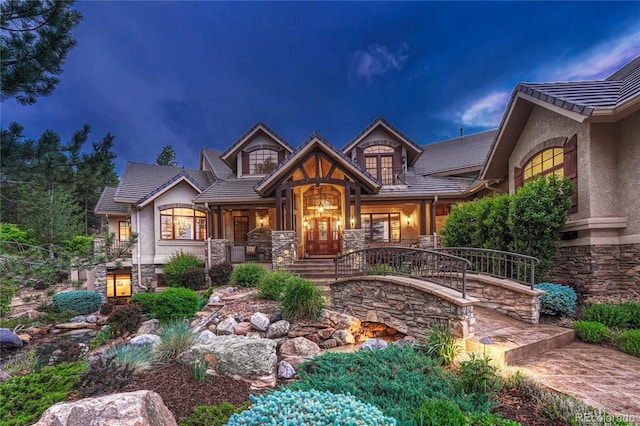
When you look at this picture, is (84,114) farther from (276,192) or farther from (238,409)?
(238,409)

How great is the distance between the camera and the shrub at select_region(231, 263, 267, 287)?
10.9 metres

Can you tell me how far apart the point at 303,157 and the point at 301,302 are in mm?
7252

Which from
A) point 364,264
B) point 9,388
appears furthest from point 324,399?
point 364,264

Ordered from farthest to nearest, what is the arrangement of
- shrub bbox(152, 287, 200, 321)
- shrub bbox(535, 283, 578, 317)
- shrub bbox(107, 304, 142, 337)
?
shrub bbox(152, 287, 200, 321) → shrub bbox(107, 304, 142, 337) → shrub bbox(535, 283, 578, 317)

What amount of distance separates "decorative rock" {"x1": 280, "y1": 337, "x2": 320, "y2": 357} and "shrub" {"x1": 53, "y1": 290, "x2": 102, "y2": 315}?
1108 cm

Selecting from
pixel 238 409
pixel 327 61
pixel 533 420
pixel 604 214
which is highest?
pixel 327 61

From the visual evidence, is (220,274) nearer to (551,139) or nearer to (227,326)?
(227,326)

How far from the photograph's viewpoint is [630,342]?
206 inches

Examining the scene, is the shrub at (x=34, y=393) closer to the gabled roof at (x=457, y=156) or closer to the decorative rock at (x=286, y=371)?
the decorative rock at (x=286, y=371)

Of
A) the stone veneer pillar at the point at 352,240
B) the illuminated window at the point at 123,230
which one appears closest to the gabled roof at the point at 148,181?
the illuminated window at the point at 123,230

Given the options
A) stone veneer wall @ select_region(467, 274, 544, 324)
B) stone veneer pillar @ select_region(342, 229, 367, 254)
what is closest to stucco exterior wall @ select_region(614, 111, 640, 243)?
stone veneer wall @ select_region(467, 274, 544, 324)

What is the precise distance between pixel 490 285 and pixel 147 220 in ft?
51.7

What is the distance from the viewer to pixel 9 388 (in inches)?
143

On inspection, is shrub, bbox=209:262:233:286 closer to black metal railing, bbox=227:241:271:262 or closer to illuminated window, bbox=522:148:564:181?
black metal railing, bbox=227:241:271:262
